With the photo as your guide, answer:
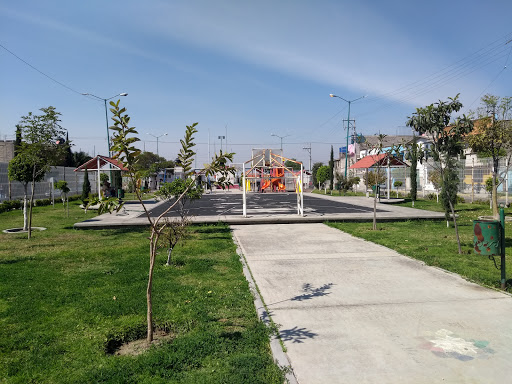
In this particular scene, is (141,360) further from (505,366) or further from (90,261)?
(90,261)

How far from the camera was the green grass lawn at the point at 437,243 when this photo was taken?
803 cm

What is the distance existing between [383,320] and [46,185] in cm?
3163

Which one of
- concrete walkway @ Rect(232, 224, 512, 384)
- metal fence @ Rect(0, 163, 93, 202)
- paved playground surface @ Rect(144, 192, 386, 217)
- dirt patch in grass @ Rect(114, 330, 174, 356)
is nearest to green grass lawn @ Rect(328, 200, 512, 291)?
concrete walkway @ Rect(232, 224, 512, 384)

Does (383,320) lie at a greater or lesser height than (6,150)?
lesser

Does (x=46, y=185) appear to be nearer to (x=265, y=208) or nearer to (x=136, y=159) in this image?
(x=265, y=208)

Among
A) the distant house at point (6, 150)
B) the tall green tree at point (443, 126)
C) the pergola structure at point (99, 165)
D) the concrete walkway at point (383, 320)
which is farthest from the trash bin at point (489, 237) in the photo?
the distant house at point (6, 150)

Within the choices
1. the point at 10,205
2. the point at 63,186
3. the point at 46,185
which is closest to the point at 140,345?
the point at 63,186

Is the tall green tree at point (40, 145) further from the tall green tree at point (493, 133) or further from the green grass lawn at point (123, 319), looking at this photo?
the tall green tree at point (493, 133)

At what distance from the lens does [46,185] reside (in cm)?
3139

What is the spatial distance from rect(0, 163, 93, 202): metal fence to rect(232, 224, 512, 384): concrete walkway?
62.6 ft

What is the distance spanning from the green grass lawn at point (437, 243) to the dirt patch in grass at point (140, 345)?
5608 mm

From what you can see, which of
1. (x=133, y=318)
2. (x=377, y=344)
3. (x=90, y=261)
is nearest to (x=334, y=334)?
(x=377, y=344)

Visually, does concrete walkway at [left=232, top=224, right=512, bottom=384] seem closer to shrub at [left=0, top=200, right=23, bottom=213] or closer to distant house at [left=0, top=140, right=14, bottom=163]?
shrub at [left=0, top=200, right=23, bottom=213]

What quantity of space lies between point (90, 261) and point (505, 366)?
321 inches
